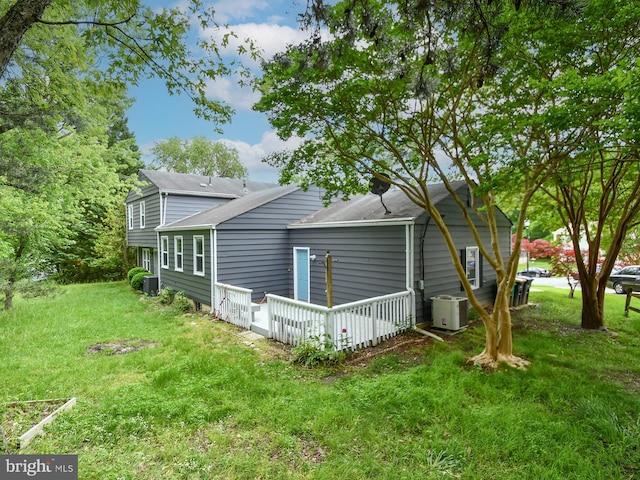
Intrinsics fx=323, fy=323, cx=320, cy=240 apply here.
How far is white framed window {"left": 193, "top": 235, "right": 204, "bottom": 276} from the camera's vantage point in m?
10.3

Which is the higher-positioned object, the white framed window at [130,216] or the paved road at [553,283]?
the white framed window at [130,216]

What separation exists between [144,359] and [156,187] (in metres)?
10.3

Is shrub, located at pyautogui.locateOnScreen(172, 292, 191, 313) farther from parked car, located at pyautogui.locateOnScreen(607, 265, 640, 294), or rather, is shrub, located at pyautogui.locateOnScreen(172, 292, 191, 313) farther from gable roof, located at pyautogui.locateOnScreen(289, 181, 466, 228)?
parked car, located at pyautogui.locateOnScreen(607, 265, 640, 294)

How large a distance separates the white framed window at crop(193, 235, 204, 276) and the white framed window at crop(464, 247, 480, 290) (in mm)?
8144

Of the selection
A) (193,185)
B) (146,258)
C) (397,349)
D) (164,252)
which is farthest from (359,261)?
(146,258)

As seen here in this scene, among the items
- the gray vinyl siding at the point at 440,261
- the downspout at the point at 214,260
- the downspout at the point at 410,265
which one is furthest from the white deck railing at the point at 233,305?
the gray vinyl siding at the point at 440,261

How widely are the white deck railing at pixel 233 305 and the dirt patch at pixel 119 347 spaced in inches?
81.2

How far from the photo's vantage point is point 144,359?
227 inches

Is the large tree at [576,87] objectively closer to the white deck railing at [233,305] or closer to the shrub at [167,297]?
the white deck railing at [233,305]

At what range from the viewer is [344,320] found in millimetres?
6227

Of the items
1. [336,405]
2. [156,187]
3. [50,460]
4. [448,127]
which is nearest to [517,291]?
[448,127]

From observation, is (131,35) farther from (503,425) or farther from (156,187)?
(156,187)

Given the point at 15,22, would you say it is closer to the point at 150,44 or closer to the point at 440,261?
the point at 150,44

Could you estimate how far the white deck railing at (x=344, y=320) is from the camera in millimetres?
6047
